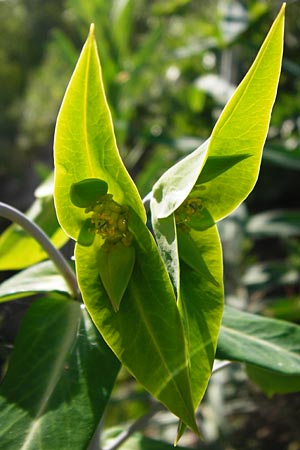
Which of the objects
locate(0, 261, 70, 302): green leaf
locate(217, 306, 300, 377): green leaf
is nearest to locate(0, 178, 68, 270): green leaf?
locate(0, 261, 70, 302): green leaf

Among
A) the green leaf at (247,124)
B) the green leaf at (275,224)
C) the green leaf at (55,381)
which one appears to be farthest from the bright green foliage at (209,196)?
the green leaf at (275,224)

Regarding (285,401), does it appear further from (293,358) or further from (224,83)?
(293,358)

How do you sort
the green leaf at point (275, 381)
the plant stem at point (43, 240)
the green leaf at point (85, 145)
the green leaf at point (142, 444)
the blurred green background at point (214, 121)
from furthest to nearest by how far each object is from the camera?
the blurred green background at point (214, 121) → the green leaf at point (142, 444) → the green leaf at point (275, 381) → the plant stem at point (43, 240) → the green leaf at point (85, 145)

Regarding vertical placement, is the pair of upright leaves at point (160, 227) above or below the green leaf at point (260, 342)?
above

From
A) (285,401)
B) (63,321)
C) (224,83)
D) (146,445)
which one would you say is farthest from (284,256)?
(63,321)

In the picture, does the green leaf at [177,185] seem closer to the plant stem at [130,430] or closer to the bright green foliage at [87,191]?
the bright green foliage at [87,191]

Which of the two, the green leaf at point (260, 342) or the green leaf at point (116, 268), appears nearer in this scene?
the green leaf at point (116, 268)

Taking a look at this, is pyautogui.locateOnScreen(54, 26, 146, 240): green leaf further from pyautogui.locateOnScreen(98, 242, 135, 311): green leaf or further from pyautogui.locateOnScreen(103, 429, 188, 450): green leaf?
pyautogui.locateOnScreen(103, 429, 188, 450): green leaf
